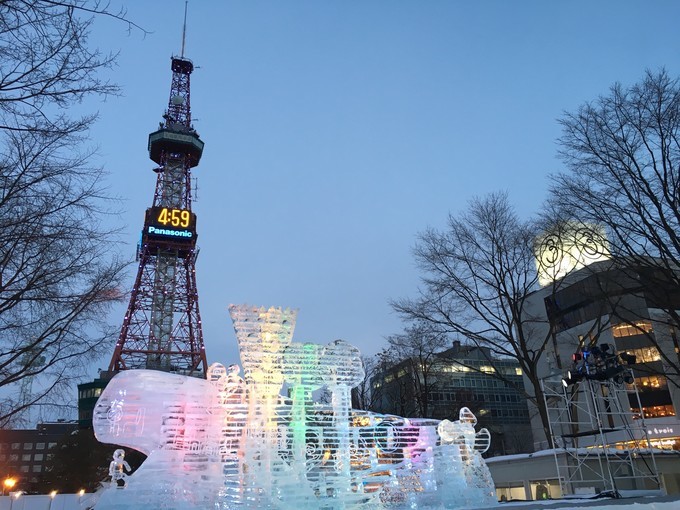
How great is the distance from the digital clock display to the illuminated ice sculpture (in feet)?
175

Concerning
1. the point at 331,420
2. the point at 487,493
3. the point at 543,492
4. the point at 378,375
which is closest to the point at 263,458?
the point at 331,420

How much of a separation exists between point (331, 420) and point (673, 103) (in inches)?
408

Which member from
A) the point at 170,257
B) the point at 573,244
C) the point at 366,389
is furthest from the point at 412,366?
the point at 170,257

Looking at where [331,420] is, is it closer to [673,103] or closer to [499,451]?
[673,103]

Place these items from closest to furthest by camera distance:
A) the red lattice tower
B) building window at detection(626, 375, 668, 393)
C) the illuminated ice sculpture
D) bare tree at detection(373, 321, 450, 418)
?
the illuminated ice sculpture < bare tree at detection(373, 321, 450, 418) < building window at detection(626, 375, 668, 393) < the red lattice tower

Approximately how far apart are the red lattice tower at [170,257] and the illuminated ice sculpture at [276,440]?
1802 inches

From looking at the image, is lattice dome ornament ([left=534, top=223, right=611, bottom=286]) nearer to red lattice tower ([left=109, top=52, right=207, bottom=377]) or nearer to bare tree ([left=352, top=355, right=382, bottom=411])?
bare tree ([left=352, top=355, right=382, bottom=411])

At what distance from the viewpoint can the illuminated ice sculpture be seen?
28.3 ft

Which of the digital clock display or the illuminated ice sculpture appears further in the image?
the digital clock display

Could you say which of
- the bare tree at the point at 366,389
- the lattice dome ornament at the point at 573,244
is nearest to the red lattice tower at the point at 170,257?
the bare tree at the point at 366,389

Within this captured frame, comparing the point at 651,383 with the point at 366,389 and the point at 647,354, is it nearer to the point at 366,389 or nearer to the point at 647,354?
the point at 647,354

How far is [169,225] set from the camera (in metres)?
60.8

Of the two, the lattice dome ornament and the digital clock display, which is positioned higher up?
the digital clock display

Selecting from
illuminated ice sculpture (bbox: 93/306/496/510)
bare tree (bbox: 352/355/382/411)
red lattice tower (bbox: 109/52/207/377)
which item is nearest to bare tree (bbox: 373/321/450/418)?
bare tree (bbox: 352/355/382/411)
